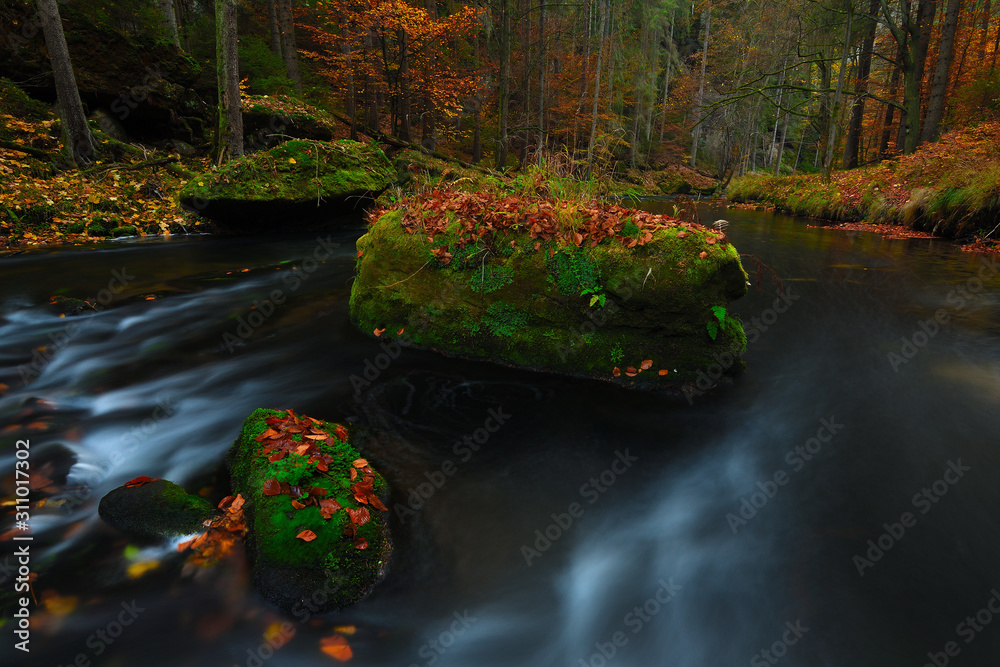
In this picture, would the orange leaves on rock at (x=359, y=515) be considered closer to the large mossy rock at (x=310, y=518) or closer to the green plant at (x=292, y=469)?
the large mossy rock at (x=310, y=518)

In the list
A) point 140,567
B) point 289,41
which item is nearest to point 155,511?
point 140,567

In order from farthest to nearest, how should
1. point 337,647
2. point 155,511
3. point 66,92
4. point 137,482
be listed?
point 66,92 < point 137,482 < point 155,511 < point 337,647

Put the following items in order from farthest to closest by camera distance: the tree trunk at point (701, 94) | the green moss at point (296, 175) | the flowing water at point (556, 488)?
the tree trunk at point (701, 94), the green moss at point (296, 175), the flowing water at point (556, 488)

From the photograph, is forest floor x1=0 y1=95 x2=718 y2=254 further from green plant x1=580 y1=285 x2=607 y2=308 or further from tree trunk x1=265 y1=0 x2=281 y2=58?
tree trunk x1=265 y1=0 x2=281 y2=58

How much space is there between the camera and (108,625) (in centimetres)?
230

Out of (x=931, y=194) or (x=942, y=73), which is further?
(x=942, y=73)

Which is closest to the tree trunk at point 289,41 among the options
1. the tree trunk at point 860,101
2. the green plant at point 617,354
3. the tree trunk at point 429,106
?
the tree trunk at point 429,106

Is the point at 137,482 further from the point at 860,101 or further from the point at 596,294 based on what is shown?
the point at 860,101

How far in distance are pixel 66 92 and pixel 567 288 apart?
12.5 m

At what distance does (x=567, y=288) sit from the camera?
183 inches

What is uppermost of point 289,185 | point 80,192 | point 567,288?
point 289,185

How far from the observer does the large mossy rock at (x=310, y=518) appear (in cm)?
244

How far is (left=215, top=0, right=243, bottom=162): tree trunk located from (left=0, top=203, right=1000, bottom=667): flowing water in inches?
241

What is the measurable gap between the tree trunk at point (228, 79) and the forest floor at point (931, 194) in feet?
52.0
